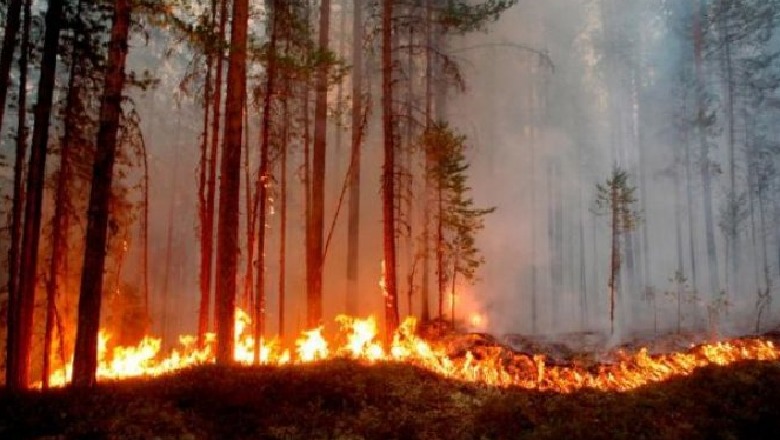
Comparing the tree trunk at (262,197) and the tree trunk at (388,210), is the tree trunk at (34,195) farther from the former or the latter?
the tree trunk at (388,210)

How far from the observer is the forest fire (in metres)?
11.3

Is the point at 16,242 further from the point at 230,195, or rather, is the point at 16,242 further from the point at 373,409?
the point at 373,409

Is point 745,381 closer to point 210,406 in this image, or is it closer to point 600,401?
point 600,401

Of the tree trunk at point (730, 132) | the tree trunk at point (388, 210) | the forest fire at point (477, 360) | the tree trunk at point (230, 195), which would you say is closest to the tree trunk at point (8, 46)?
the tree trunk at point (230, 195)

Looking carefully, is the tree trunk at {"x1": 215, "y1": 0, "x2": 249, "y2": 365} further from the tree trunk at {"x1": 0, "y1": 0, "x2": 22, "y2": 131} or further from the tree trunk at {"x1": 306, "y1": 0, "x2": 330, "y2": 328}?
the tree trunk at {"x1": 0, "y1": 0, "x2": 22, "y2": 131}

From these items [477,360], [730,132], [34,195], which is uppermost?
[730,132]

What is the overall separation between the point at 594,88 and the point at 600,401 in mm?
41699

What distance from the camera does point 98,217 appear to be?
9.03 meters

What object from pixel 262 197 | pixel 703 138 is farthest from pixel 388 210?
pixel 703 138

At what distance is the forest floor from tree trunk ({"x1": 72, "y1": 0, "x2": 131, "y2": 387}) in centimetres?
67

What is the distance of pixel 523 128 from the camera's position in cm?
4084

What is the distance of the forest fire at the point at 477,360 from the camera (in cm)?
1127

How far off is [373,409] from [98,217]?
5786mm

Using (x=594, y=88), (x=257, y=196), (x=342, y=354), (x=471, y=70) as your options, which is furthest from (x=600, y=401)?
(x=594, y=88)
